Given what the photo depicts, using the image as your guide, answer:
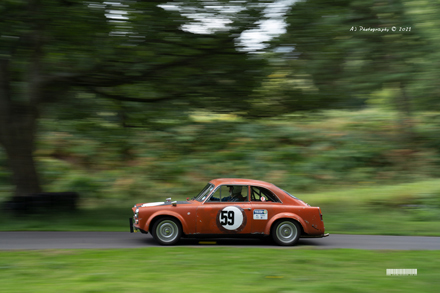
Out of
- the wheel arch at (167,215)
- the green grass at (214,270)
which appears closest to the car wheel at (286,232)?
the green grass at (214,270)

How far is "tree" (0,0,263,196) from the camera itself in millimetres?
10422

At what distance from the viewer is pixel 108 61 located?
36.4 ft

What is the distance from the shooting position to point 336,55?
11195 mm

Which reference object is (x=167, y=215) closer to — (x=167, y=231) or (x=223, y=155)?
(x=167, y=231)

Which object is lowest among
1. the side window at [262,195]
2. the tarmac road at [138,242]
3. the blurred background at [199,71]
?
the tarmac road at [138,242]

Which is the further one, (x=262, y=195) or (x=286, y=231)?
(x=262, y=195)

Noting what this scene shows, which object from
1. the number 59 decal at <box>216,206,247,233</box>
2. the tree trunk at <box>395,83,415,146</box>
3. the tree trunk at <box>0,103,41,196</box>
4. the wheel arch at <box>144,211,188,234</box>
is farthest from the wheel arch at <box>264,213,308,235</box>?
the tree trunk at <box>395,83,415,146</box>

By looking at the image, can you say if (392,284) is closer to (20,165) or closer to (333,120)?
(20,165)

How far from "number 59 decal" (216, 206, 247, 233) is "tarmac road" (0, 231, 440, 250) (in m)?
0.55

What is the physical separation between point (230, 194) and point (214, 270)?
8.11 feet

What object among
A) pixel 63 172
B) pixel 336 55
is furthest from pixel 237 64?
pixel 63 172

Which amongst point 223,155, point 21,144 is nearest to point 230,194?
point 21,144

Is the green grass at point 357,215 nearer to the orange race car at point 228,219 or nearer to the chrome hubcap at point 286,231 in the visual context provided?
the orange race car at point 228,219

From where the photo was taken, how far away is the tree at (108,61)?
10.4m
